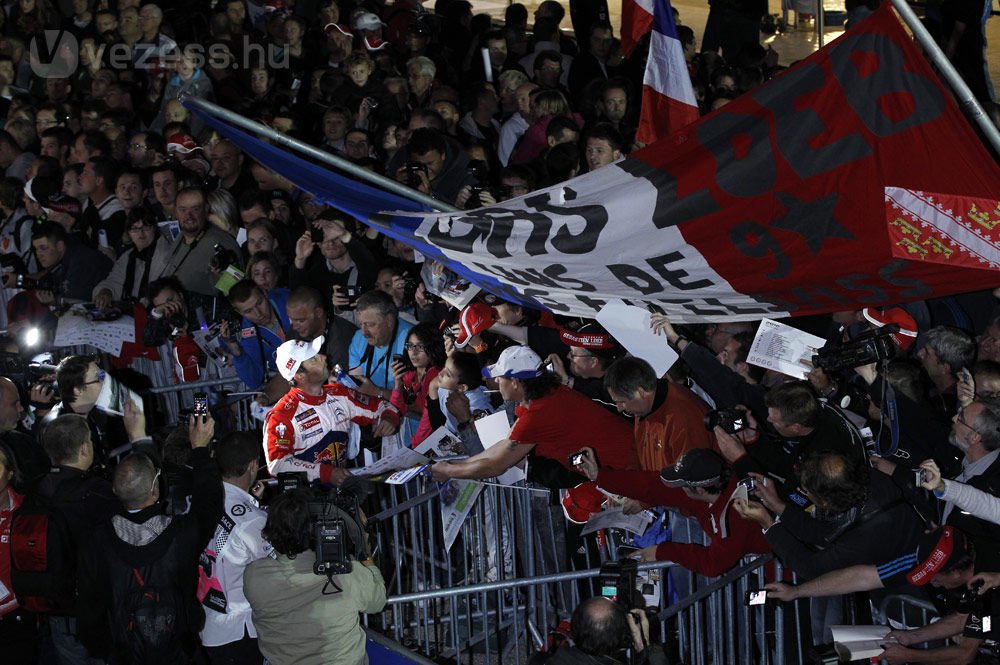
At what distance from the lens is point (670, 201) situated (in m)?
6.03

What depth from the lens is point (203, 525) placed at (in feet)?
21.3

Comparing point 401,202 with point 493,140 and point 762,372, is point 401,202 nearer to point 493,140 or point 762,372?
point 762,372

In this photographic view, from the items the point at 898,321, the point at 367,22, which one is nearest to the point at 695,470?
the point at 898,321

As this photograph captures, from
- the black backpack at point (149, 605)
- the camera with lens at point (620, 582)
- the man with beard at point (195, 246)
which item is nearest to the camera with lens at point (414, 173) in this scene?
the man with beard at point (195, 246)

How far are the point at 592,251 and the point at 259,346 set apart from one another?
3.60 metres

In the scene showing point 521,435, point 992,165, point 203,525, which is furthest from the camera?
point 521,435

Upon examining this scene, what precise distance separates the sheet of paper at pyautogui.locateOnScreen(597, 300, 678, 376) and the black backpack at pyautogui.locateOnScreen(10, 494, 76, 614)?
2858mm

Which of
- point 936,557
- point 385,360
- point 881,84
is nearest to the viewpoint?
point 881,84

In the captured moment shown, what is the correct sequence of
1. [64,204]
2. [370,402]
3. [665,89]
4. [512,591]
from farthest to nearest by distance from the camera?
[64,204], [370,402], [665,89], [512,591]

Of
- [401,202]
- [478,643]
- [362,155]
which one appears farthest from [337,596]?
[362,155]

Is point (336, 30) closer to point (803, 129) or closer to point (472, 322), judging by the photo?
point (472, 322)

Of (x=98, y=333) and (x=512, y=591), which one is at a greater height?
(x=98, y=333)

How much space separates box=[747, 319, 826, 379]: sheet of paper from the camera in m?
6.61

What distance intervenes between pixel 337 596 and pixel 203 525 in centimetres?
88
